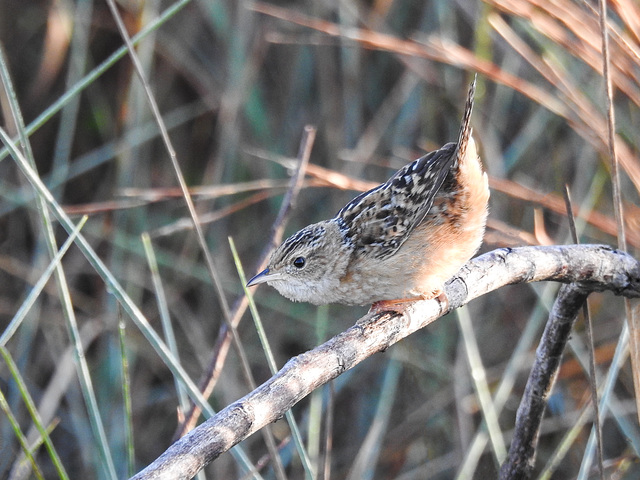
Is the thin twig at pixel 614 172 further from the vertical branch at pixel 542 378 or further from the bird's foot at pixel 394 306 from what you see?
the bird's foot at pixel 394 306

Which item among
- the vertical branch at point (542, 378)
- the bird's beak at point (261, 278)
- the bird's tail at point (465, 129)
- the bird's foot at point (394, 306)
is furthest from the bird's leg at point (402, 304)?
the bird's tail at point (465, 129)

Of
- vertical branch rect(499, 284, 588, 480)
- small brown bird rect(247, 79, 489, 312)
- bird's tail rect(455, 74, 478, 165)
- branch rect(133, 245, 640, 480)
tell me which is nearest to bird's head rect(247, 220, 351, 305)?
small brown bird rect(247, 79, 489, 312)

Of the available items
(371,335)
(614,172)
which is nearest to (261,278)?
Result: (371,335)

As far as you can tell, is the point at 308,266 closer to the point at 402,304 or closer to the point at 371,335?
the point at 402,304

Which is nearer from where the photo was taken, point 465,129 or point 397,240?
point 465,129

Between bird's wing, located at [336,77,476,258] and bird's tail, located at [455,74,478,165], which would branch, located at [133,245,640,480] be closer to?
bird's wing, located at [336,77,476,258]

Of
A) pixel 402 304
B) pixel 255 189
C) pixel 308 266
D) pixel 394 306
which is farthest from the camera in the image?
pixel 255 189
